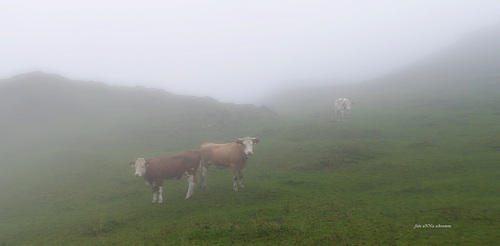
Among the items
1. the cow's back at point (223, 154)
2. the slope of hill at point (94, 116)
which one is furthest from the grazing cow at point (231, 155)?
the slope of hill at point (94, 116)

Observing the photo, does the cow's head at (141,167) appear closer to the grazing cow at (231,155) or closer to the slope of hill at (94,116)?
the grazing cow at (231,155)

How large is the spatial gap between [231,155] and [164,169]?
3372 millimetres

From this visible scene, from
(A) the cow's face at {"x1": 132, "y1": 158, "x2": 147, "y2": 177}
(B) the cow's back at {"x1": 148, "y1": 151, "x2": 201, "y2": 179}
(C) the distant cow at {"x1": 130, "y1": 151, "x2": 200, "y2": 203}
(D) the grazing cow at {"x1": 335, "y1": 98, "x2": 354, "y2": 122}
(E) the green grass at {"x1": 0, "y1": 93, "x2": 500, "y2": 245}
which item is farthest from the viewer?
(D) the grazing cow at {"x1": 335, "y1": 98, "x2": 354, "y2": 122}

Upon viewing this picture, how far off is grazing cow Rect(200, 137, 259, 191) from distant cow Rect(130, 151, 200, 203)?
3.20 ft

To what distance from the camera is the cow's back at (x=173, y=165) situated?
13.3 m

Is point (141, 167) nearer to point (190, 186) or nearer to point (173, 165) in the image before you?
point (173, 165)

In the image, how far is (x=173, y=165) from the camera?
13.6m

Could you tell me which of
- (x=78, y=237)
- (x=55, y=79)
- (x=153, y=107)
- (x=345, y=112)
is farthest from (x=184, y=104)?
(x=78, y=237)

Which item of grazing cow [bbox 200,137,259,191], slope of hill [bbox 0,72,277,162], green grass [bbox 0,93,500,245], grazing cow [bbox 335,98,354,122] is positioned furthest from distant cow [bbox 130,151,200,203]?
grazing cow [bbox 335,98,354,122]

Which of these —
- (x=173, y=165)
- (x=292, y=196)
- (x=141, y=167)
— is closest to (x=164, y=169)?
(x=173, y=165)

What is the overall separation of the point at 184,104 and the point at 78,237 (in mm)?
37819

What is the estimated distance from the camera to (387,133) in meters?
25.9

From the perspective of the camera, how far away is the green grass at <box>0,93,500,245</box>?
8375mm

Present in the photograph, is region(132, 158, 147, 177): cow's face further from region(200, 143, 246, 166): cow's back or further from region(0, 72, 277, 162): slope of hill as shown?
region(0, 72, 277, 162): slope of hill
